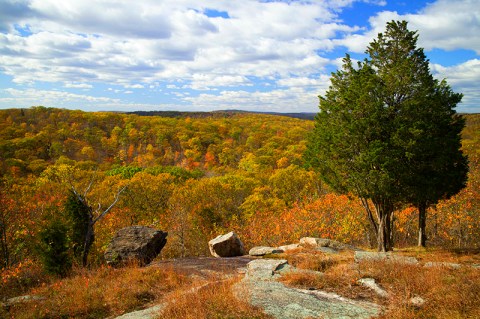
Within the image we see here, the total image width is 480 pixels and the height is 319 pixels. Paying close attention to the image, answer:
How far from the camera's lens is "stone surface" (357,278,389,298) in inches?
327

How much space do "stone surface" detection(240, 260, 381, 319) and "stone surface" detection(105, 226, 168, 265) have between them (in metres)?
7.42

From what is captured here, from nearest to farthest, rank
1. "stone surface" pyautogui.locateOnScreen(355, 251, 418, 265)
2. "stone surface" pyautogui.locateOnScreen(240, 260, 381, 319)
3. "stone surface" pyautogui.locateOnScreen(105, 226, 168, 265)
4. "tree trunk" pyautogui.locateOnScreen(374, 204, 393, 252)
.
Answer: "stone surface" pyautogui.locateOnScreen(240, 260, 381, 319)
"stone surface" pyautogui.locateOnScreen(355, 251, 418, 265)
"stone surface" pyautogui.locateOnScreen(105, 226, 168, 265)
"tree trunk" pyautogui.locateOnScreen(374, 204, 393, 252)

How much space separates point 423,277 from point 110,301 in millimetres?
8661

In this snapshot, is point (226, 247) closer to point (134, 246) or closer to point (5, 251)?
point (134, 246)

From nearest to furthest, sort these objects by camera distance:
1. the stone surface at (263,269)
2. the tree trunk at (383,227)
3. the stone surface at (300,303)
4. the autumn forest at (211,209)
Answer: the stone surface at (300,303), the stone surface at (263,269), the tree trunk at (383,227), the autumn forest at (211,209)

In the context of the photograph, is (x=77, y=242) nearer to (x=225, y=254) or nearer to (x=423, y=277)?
(x=225, y=254)

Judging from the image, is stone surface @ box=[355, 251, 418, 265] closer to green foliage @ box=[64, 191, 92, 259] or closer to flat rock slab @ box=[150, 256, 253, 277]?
flat rock slab @ box=[150, 256, 253, 277]

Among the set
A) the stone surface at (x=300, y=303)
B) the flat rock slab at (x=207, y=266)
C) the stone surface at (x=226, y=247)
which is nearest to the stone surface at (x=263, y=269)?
the flat rock slab at (x=207, y=266)

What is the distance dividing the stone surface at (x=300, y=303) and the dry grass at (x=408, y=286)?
18.2 inches

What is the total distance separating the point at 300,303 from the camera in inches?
301

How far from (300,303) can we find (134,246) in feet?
32.0

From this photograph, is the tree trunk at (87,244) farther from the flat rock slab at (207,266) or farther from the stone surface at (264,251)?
the stone surface at (264,251)

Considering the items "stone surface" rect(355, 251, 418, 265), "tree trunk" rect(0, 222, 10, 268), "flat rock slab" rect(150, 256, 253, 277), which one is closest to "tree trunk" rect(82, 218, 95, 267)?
"flat rock slab" rect(150, 256, 253, 277)

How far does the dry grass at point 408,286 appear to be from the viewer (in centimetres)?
679
